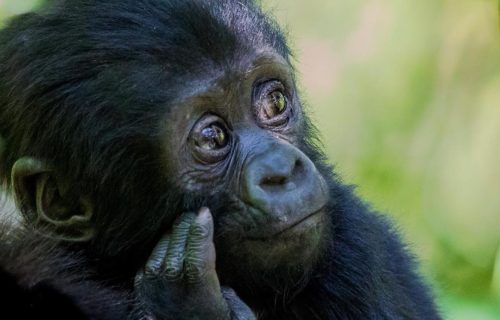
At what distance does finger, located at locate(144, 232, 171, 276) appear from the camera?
3000 millimetres

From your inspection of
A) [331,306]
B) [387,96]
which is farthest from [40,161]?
[387,96]

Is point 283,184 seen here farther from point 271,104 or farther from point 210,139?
point 271,104

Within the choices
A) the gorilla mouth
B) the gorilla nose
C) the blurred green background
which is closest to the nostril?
the gorilla nose

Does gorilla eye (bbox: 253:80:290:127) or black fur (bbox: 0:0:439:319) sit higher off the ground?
gorilla eye (bbox: 253:80:290:127)

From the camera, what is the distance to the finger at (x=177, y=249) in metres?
2.95

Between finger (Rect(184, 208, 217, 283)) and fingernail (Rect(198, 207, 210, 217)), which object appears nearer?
finger (Rect(184, 208, 217, 283))

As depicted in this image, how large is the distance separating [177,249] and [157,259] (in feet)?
0.23

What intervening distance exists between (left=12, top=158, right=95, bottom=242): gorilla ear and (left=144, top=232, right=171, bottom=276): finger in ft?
1.19

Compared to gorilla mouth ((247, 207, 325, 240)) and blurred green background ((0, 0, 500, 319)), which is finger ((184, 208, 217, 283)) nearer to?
gorilla mouth ((247, 207, 325, 240))

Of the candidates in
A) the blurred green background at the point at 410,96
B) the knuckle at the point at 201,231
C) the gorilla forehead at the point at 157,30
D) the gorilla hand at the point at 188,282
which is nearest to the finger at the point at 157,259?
the gorilla hand at the point at 188,282

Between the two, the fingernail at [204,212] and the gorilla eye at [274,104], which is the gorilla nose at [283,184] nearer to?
the fingernail at [204,212]

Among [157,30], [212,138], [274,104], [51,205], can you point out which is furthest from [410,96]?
[51,205]

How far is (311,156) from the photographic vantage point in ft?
12.4

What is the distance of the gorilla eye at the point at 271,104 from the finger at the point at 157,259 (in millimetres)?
592
